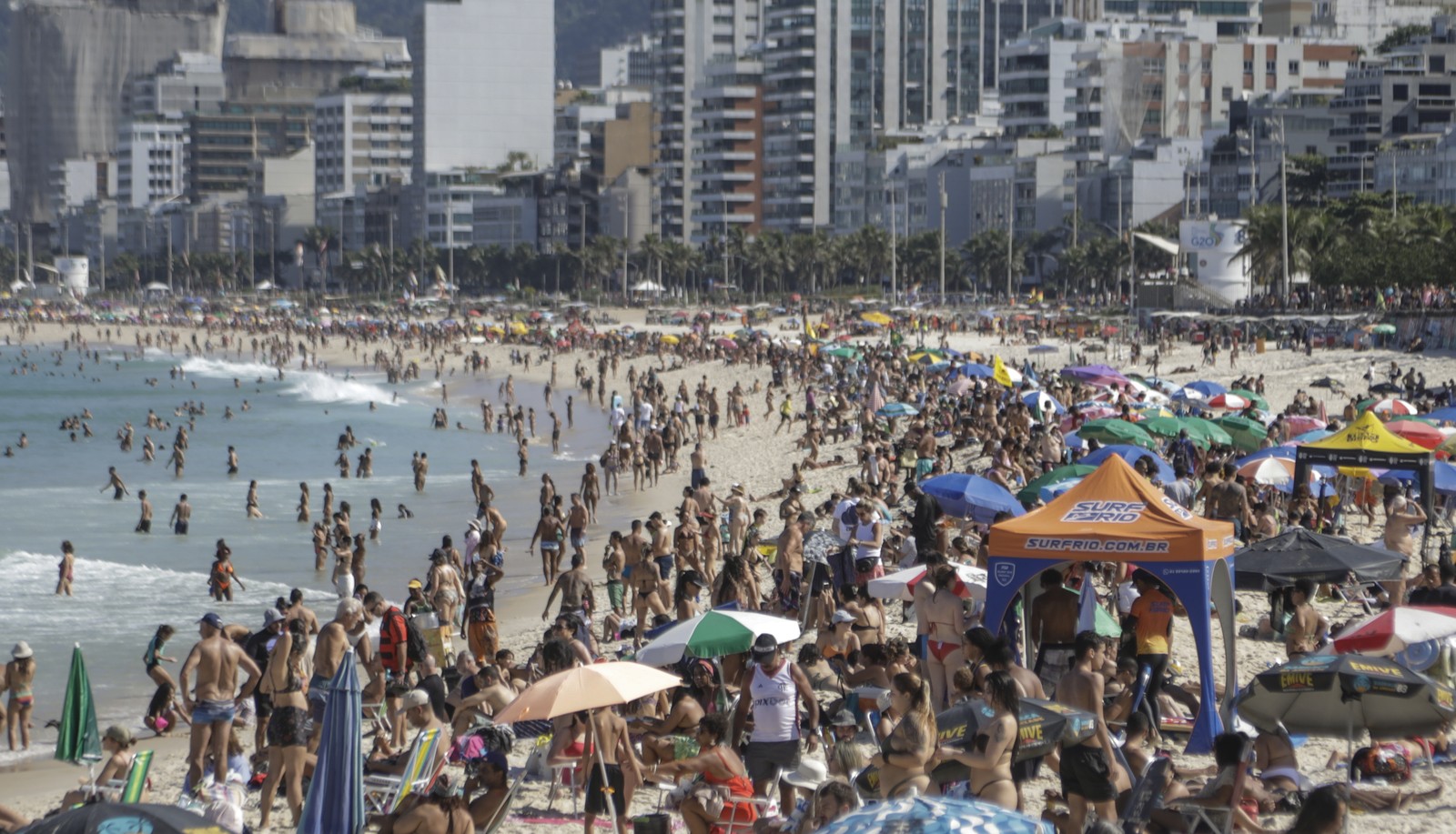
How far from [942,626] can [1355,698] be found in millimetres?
3016

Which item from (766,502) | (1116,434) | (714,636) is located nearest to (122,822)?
(714,636)

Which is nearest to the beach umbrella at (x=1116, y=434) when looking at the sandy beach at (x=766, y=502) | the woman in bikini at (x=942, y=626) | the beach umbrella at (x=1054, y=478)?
the sandy beach at (x=766, y=502)

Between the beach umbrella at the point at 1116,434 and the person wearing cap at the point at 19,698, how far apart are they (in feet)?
38.5

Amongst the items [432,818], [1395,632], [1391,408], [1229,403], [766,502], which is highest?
[1391,408]

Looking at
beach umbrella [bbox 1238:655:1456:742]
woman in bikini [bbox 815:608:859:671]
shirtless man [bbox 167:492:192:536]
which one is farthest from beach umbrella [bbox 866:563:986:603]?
shirtless man [bbox 167:492:192:536]

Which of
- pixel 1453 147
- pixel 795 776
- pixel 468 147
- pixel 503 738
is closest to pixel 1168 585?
pixel 795 776

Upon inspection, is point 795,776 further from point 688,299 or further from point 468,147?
point 468,147

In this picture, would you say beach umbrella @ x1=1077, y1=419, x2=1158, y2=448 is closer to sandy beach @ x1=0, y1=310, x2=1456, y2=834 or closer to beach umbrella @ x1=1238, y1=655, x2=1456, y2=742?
sandy beach @ x1=0, y1=310, x2=1456, y2=834

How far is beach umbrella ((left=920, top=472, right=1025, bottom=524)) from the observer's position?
A: 16.8 meters

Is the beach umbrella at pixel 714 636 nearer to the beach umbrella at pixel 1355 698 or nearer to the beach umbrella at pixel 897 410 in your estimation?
the beach umbrella at pixel 1355 698

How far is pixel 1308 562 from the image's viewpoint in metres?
13.4

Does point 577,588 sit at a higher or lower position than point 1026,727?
lower

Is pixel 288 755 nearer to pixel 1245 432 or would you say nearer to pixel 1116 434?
pixel 1116 434

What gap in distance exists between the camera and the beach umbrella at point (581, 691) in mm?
9922
